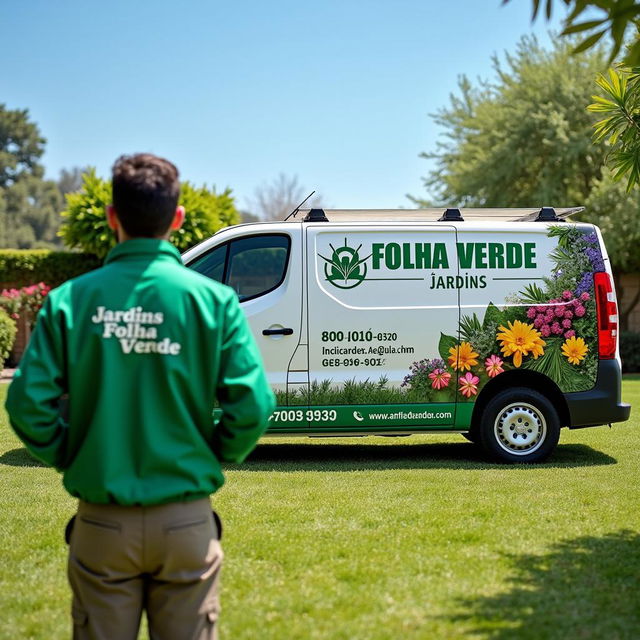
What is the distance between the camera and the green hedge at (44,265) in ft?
70.1

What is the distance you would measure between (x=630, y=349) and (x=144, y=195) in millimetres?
20178

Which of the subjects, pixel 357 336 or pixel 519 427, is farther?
pixel 519 427

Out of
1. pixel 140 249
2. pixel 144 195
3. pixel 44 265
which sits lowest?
pixel 140 249

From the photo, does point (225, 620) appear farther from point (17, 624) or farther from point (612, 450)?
point (612, 450)

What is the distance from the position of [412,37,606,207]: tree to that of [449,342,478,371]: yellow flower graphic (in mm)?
15011

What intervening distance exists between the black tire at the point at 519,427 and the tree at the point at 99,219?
11718mm

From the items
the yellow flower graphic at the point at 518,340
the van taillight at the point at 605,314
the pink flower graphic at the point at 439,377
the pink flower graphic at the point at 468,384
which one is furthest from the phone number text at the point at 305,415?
the van taillight at the point at 605,314

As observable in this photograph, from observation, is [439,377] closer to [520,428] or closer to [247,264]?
[520,428]

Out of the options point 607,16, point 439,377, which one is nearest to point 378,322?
point 439,377

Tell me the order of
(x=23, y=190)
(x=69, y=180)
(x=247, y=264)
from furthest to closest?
1. (x=69, y=180)
2. (x=23, y=190)
3. (x=247, y=264)

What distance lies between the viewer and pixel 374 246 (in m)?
8.51

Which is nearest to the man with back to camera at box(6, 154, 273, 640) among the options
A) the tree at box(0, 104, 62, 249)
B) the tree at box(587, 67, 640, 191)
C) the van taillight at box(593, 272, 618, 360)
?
the tree at box(587, 67, 640, 191)

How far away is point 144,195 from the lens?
9.41ft

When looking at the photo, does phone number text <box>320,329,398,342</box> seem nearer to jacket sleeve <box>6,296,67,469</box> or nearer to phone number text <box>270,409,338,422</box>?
phone number text <box>270,409,338,422</box>
